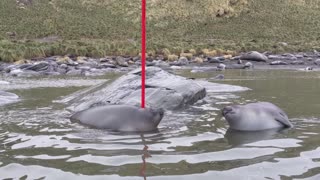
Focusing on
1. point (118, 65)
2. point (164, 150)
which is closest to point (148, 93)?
point (164, 150)

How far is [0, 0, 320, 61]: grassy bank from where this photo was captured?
55219mm

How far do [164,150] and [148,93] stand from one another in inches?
114

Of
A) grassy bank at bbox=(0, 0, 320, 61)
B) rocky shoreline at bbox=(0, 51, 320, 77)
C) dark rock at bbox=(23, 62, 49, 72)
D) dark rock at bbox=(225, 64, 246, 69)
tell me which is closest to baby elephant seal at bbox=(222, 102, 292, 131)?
rocky shoreline at bbox=(0, 51, 320, 77)

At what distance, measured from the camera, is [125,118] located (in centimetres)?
584

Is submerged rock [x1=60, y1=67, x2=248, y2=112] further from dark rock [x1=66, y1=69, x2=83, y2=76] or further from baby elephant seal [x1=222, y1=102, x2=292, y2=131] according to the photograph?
dark rock [x1=66, y1=69, x2=83, y2=76]

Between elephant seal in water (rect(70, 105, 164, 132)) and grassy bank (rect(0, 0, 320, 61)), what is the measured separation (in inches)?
1758

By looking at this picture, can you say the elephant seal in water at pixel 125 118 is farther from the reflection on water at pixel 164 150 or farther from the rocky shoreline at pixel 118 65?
the rocky shoreline at pixel 118 65

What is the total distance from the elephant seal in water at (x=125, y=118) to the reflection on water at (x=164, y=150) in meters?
0.16

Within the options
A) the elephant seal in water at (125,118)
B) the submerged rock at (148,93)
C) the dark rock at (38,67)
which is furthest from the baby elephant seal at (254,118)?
the dark rock at (38,67)

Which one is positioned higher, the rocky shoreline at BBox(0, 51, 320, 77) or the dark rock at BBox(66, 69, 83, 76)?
the dark rock at BBox(66, 69, 83, 76)

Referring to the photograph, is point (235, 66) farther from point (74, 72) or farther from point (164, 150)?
point (164, 150)

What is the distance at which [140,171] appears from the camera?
397 centimetres

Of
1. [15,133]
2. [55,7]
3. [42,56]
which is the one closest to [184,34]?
[55,7]

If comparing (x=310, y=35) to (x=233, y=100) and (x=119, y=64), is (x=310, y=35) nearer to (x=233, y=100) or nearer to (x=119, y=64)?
(x=119, y=64)
